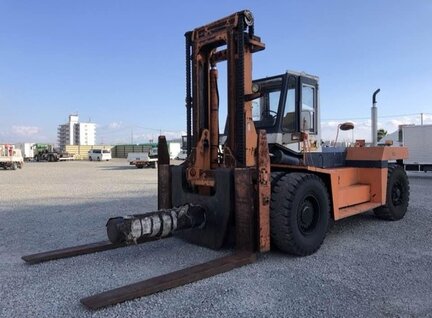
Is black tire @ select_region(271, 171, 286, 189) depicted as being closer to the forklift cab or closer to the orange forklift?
the orange forklift

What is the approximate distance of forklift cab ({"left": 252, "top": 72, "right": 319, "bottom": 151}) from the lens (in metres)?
6.82

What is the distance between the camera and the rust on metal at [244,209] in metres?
5.59

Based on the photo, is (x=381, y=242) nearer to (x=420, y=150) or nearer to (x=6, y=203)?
(x=6, y=203)

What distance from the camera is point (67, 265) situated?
562 centimetres

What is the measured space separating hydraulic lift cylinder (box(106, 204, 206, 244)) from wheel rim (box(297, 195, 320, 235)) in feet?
4.84

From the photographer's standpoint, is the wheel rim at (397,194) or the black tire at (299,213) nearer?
the black tire at (299,213)

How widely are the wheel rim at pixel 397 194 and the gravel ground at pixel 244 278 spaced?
3.04 ft

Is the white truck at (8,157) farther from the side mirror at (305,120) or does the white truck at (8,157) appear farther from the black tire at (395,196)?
the side mirror at (305,120)

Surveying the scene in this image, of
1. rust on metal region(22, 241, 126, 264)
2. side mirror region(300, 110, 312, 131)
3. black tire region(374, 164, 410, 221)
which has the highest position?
side mirror region(300, 110, 312, 131)

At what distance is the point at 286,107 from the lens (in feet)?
22.5

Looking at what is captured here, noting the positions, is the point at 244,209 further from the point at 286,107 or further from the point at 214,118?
the point at 286,107

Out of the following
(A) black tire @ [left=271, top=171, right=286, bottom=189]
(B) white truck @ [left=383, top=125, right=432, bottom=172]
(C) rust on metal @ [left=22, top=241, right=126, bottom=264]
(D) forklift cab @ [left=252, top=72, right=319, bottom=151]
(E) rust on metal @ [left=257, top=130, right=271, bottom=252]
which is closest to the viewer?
(E) rust on metal @ [left=257, top=130, right=271, bottom=252]

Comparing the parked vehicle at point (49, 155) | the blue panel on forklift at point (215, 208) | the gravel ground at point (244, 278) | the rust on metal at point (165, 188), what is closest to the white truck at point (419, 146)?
the gravel ground at point (244, 278)

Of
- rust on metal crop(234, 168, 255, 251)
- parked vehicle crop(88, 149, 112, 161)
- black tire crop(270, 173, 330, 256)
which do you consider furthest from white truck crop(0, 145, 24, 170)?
black tire crop(270, 173, 330, 256)
